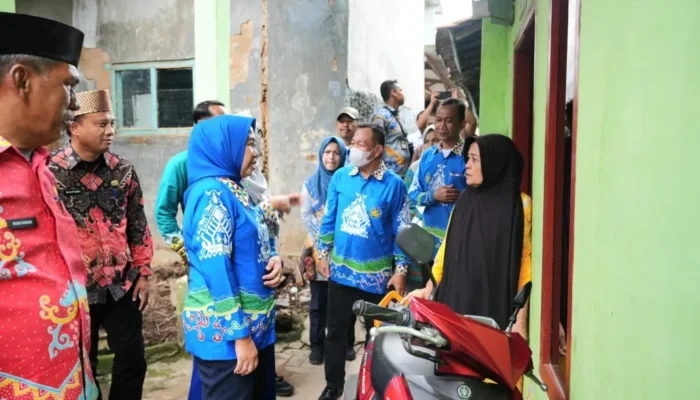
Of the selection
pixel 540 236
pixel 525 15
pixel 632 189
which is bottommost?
pixel 540 236

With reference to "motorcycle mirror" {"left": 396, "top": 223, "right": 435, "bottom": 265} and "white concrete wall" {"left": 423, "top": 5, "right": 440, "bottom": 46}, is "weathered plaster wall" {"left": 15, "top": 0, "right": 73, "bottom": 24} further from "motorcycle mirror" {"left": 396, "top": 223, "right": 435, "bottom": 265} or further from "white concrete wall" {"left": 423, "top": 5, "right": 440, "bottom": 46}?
"white concrete wall" {"left": 423, "top": 5, "right": 440, "bottom": 46}

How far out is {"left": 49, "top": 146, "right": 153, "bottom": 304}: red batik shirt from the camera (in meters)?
3.06

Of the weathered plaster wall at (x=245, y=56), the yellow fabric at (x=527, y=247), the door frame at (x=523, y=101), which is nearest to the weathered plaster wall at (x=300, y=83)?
the weathered plaster wall at (x=245, y=56)

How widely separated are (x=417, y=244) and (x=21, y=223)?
1.26 metres

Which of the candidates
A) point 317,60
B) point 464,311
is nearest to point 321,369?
point 464,311

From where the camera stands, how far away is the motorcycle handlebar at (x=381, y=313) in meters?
1.45

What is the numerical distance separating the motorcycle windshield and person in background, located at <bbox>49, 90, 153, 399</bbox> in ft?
7.30

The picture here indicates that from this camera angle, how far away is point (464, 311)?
288 centimetres

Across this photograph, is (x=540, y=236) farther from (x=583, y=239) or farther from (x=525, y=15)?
(x=525, y=15)

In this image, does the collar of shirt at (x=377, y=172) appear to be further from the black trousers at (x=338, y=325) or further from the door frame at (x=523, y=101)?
the door frame at (x=523, y=101)

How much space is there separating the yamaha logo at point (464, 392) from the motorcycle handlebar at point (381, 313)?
27 centimetres

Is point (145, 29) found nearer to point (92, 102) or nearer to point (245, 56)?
point (245, 56)

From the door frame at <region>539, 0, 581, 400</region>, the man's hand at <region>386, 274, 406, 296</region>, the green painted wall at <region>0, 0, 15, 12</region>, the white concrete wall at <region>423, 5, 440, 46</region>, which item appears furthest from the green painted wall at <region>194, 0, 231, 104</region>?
the white concrete wall at <region>423, 5, 440, 46</region>

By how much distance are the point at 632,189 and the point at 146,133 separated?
846cm
